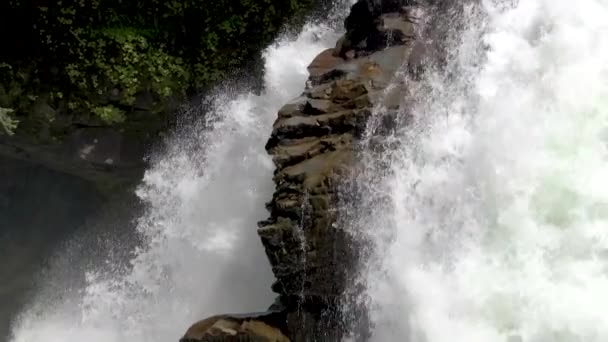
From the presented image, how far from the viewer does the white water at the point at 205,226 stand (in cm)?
851

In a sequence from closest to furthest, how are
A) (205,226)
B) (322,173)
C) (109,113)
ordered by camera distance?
(322,173)
(205,226)
(109,113)

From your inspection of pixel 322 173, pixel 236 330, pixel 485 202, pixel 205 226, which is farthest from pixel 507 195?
pixel 205 226

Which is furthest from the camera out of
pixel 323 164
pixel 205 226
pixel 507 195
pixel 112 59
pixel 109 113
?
pixel 109 113

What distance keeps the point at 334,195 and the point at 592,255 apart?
7.21ft

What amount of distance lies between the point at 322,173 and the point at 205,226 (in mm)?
2902

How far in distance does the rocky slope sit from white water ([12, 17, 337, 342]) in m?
1.52

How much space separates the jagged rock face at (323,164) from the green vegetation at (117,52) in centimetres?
237

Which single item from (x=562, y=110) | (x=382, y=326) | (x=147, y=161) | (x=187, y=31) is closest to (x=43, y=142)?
(x=147, y=161)

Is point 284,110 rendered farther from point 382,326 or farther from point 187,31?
point 187,31

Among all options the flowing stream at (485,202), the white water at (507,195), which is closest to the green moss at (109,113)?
the flowing stream at (485,202)

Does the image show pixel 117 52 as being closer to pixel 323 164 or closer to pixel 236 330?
pixel 323 164

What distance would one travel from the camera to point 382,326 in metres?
6.02

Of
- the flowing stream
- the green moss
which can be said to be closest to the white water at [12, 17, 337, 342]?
the flowing stream

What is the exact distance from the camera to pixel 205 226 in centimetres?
886
